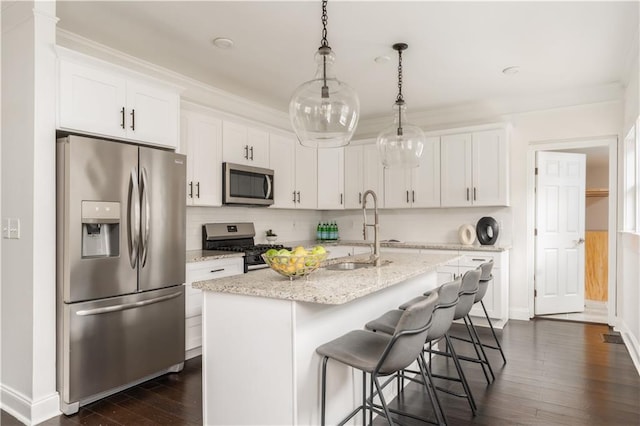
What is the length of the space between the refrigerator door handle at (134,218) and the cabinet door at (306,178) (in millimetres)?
2610

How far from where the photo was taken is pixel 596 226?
7.03 metres

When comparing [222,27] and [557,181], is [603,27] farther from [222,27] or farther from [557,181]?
[222,27]

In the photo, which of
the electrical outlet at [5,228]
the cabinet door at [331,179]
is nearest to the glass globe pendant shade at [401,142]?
the cabinet door at [331,179]

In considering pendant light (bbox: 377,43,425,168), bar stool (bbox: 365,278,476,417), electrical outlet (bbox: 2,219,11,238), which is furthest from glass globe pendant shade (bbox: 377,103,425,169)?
electrical outlet (bbox: 2,219,11,238)

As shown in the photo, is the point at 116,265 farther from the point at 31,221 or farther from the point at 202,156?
the point at 202,156

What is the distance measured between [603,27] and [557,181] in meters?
2.36

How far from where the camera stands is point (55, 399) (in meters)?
2.51

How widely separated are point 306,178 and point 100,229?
303 cm

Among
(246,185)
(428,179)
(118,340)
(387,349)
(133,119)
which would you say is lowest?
(118,340)

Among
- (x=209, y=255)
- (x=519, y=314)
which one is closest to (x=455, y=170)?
(x=519, y=314)

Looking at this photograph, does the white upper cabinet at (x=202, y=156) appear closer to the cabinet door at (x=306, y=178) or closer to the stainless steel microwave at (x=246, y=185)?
the stainless steel microwave at (x=246, y=185)

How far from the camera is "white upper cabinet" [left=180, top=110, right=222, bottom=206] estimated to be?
3.82 meters

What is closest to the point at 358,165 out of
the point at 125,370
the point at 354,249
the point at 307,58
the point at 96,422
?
the point at 354,249

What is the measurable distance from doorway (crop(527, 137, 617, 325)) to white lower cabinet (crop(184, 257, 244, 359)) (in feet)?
12.1
